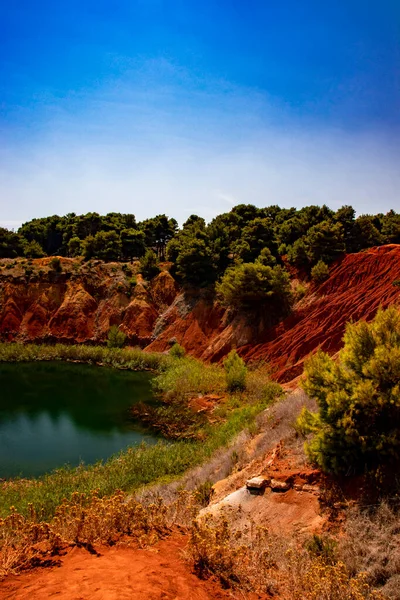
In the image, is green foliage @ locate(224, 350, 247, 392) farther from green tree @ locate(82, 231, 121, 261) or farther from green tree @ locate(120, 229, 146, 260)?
green tree @ locate(120, 229, 146, 260)

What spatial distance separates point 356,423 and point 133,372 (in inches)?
1204

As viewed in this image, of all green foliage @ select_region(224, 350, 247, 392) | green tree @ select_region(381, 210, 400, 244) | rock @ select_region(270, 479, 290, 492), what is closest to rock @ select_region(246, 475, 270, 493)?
rock @ select_region(270, 479, 290, 492)

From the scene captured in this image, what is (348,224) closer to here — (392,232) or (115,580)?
(392,232)

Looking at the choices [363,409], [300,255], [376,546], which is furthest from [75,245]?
[376,546]

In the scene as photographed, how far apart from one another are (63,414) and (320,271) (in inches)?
941

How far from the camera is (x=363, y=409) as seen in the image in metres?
8.39

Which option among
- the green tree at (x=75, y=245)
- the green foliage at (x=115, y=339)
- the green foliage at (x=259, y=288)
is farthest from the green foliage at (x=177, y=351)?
the green tree at (x=75, y=245)

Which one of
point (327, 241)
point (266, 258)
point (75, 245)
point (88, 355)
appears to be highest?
point (75, 245)

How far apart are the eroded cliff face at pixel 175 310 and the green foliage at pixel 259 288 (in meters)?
1.59

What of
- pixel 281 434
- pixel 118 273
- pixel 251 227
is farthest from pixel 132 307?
pixel 281 434

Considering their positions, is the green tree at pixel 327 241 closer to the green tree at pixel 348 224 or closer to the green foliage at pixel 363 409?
the green tree at pixel 348 224

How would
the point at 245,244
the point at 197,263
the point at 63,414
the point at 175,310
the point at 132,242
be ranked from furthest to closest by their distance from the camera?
the point at 132,242 → the point at 175,310 → the point at 197,263 → the point at 245,244 → the point at 63,414

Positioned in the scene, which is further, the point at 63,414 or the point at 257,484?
the point at 63,414

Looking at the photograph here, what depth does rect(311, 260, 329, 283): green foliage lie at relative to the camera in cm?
3438
